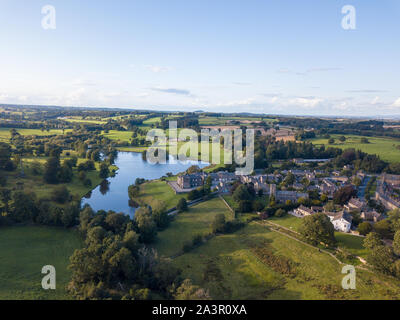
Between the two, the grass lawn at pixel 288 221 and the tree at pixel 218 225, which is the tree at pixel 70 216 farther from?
the grass lawn at pixel 288 221

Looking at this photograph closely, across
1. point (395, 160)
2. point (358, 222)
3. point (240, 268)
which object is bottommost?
point (240, 268)

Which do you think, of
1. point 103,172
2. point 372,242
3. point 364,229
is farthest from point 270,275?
point 103,172

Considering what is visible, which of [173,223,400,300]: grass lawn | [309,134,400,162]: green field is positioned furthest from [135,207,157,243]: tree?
[309,134,400,162]: green field

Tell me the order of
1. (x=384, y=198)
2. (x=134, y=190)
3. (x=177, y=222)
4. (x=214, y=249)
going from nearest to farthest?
(x=214, y=249) < (x=177, y=222) < (x=384, y=198) < (x=134, y=190)

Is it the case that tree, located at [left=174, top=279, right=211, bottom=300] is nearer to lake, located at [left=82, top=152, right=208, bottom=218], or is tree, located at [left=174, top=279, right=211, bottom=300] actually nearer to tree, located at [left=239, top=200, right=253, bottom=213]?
tree, located at [left=239, top=200, right=253, bottom=213]

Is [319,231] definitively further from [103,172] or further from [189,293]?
[103,172]
